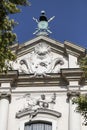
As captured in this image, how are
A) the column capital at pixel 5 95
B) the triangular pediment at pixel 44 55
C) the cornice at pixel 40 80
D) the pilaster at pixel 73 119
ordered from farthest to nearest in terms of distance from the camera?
the triangular pediment at pixel 44 55 → the cornice at pixel 40 80 → the column capital at pixel 5 95 → the pilaster at pixel 73 119

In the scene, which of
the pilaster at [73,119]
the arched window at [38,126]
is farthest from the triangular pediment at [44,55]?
the arched window at [38,126]

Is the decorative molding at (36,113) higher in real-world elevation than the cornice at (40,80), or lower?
lower

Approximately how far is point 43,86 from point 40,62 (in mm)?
1697

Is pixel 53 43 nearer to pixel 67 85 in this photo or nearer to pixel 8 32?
pixel 67 85

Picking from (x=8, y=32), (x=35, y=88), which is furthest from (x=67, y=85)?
(x=8, y=32)

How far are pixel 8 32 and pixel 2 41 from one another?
44 centimetres

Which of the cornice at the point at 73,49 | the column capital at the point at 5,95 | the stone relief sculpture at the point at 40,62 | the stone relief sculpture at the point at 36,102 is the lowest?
the stone relief sculpture at the point at 36,102

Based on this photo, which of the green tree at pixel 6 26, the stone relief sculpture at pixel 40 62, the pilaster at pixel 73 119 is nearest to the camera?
the green tree at pixel 6 26

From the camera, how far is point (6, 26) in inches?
670

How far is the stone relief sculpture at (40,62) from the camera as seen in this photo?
26.8m

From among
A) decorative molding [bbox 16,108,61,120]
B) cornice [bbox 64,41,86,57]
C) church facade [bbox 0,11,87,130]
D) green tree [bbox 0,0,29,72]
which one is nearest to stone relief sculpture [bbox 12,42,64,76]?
church facade [bbox 0,11,87,130]

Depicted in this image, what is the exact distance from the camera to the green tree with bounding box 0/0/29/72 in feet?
55.5

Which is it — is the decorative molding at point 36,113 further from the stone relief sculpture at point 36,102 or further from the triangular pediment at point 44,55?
the triangular pediment at point 44,55

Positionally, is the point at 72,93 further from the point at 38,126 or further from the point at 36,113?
the point at 38,126
